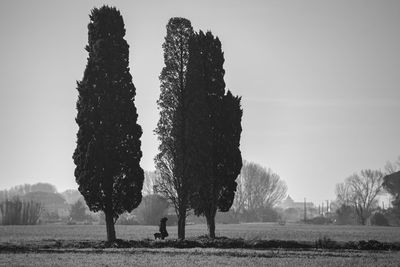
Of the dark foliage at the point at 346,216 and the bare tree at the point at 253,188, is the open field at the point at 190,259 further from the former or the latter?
the bare tree at the point at 253,188

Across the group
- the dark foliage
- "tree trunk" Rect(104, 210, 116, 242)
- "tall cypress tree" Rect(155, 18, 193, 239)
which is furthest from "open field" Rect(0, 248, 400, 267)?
the dark foliage

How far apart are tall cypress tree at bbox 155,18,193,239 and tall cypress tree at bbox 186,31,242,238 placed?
0.89m

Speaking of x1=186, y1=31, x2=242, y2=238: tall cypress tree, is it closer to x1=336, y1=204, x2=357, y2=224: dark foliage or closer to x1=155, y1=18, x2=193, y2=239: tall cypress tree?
x1=155, y1=18, x2=193, y2=239: tall cypress tree

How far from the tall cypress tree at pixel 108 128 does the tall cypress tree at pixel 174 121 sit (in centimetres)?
285

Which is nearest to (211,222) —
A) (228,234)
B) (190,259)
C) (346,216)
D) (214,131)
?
(214,131)

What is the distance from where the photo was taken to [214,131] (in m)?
44.8

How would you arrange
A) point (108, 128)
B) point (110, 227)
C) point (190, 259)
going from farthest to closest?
point (108, 128) → point (110, 227) → point (190, 259)

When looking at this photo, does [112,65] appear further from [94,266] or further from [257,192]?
[257,192]

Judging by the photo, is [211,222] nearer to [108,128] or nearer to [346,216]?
[108,128]

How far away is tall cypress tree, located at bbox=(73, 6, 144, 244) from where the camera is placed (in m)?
38.6

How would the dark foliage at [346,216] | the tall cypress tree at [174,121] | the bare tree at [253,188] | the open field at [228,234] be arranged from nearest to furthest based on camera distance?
the tall cypress tree at [174,121] < the open field at [228,234] < the dark foliage at [346,216] < the bare tree at [253,188]

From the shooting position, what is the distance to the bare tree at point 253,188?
143 meters

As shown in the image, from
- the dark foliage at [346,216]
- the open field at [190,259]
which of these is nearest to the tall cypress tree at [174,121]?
the open field at [190,259]

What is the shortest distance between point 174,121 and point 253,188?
105046 mm
